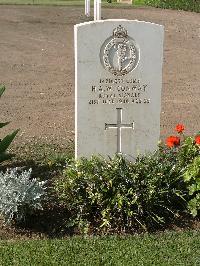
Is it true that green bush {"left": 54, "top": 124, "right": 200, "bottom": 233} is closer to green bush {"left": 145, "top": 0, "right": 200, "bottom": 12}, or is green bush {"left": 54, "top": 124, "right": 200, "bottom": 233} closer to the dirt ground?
the dirt ground

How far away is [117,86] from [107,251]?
175 centimetres

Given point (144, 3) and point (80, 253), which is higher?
point (144, 3)

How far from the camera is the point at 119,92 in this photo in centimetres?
617

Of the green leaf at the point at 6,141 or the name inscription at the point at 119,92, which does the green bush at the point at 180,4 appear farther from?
the green leaf at the point at 6,141

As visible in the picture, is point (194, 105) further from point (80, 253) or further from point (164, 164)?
point (80, 253)

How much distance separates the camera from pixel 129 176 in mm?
5852

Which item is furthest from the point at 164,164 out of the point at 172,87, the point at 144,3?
the point at 144,3

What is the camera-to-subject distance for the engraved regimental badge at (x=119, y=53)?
598 cm

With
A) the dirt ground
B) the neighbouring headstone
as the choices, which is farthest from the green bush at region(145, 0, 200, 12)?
the neighbouring headstone

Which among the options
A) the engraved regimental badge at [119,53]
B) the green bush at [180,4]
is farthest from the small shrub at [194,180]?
the green bush at [180,4]

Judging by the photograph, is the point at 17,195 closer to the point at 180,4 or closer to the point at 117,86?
the point at 117,86

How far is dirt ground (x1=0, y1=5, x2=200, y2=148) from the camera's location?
9367 mm

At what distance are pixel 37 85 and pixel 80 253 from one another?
713cm

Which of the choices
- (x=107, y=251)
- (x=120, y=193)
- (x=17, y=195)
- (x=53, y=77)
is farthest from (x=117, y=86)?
(x=53, y=77)
